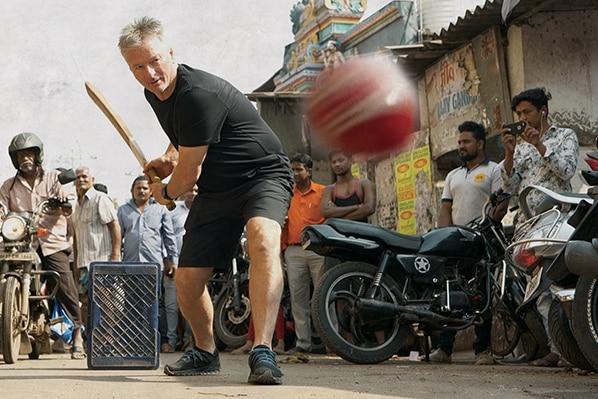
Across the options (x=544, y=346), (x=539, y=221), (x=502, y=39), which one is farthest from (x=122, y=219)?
(x=539, y=221)

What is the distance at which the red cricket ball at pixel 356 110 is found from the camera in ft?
32.1

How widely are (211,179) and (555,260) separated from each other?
201 cm

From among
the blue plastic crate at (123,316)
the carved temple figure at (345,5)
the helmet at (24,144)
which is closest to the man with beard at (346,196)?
the blue plastic crate at (123,316)

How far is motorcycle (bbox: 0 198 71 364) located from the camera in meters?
9.12

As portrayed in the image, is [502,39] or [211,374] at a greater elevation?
[502,39]

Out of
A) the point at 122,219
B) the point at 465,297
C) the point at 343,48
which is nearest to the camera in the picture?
the point at 465,297

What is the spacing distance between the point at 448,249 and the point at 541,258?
210 centimetres

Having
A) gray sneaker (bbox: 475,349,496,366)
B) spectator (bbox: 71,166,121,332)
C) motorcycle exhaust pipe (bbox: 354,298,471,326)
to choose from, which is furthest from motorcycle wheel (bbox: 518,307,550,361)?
spectator (bbox: 71,166,121,332)

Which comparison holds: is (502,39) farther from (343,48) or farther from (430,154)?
(343,48)

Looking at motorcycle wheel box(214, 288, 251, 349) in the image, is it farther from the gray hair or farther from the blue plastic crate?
the gray hair

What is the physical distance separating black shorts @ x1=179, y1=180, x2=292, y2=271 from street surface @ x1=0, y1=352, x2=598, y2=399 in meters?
0.69

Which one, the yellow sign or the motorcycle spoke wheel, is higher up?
the yellow sign

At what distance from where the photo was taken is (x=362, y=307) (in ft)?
27.1

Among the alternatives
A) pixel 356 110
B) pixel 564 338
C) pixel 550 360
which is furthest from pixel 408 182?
pixel 564 338
